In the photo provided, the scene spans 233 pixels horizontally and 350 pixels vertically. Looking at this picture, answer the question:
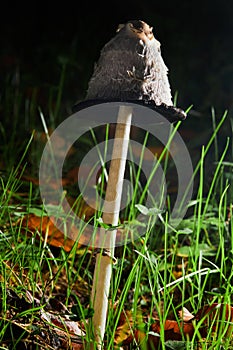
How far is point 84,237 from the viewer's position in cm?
153

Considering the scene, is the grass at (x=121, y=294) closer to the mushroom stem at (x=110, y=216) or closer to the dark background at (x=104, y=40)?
the mushroom stem at (x=110, y=216)

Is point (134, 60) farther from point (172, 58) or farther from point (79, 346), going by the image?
point (172, 58)

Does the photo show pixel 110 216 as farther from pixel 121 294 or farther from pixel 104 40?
pixel 104 40

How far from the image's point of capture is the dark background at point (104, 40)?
2.87 m

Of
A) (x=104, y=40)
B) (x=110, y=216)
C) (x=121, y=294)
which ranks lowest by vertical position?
(x=121, y=294)

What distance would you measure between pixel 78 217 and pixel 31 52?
192 cm

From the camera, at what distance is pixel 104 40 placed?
10.4ft

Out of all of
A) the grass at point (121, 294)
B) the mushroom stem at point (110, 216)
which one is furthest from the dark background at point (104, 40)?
the mushroom stem at point (110, 216)

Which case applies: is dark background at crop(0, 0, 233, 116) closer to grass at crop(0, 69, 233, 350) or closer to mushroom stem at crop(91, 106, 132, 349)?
grass at crop(0, 69, 233, 350)

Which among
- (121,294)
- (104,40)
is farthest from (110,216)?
(104,40)

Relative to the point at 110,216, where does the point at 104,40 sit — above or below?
above

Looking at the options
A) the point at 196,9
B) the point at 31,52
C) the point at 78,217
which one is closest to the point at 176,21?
the point at 196,9

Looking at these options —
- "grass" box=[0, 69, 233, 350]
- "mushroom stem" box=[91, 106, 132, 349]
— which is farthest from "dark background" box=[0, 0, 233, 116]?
"mushroom stem" box=[91, 106, 132, 349]

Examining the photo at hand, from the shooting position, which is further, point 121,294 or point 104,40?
point 104,40
